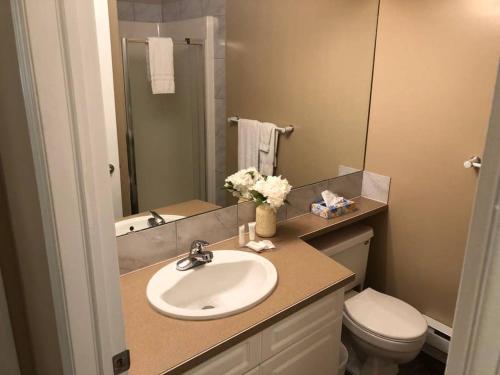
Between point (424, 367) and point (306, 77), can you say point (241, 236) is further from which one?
point (424, 367)

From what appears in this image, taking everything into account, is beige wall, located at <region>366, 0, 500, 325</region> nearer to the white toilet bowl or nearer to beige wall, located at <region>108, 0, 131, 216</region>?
the white toilet bowl

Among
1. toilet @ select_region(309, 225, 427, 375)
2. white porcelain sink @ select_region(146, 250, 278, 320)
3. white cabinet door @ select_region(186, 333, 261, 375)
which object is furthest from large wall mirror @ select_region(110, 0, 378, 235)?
white cabinet door @ select_region(186, 333, 261, 375)

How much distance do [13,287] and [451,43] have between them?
1.96 metres

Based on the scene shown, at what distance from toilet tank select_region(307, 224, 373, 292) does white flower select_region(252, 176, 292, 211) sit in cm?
45

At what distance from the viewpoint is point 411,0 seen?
1.88 metres

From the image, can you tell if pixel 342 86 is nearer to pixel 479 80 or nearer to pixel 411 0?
pixel 411 0

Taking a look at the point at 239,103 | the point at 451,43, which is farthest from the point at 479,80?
the point at 239,103

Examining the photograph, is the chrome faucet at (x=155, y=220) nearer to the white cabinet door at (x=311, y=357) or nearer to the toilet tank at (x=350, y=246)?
the white cabinet door at (x=311, y=357)

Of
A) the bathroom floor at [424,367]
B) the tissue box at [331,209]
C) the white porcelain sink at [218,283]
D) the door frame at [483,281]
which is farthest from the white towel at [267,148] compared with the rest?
the door frame at [483,281]

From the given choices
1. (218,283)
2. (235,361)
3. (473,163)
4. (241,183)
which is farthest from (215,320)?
(473,163)

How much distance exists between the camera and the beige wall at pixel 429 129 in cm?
171

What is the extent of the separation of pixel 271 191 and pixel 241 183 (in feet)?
0.52

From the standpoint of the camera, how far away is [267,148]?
1964 mm

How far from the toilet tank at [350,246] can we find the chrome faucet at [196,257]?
684mm
